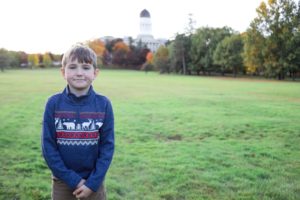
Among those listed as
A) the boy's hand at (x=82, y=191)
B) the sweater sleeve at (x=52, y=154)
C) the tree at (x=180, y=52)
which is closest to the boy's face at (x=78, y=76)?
the sweater sleeve at (x=52, y=154)

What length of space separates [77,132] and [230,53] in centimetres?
6251

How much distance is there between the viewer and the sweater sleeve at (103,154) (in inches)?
119

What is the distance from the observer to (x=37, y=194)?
507 centimetres

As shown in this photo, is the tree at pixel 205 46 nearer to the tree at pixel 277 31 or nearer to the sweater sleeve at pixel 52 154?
the tree at pixel 277 31

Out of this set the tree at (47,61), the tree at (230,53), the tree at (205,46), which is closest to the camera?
the tree at (230,53)

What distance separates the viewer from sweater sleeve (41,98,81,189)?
9.77ft

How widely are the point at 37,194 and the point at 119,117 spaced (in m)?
8.32

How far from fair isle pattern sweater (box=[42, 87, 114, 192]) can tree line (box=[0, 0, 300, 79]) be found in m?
52.6

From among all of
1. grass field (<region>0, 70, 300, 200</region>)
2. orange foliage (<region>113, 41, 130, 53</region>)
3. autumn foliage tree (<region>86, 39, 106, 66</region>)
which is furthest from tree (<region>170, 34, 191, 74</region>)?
grass field (<region>0, 70, 300, 200</region>)

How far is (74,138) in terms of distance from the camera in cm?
304

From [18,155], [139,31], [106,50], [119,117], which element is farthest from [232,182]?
[139,31]

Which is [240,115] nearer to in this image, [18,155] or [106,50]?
[18,155]

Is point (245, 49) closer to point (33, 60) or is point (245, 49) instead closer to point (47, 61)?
point (47, 61)

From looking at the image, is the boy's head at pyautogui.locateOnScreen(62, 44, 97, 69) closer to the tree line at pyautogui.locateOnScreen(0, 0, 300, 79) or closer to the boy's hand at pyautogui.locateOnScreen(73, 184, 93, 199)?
the boy's hand at pyautogui.locateOnScreen(73, 184, 93, 199)
